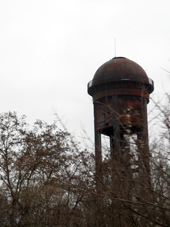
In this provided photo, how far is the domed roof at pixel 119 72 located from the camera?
26.3 m

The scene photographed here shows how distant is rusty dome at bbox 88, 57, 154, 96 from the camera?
1035 inches

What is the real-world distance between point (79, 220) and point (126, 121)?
12.2 metres

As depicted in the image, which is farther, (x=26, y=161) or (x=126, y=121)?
(x=26, y=161)

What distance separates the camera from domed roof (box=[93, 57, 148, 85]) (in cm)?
2633

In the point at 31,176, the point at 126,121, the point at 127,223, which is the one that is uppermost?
the point at 31,176

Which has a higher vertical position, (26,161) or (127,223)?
(26,161)

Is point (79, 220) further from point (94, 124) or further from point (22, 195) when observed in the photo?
point (94, 124)

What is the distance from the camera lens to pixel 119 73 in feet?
86.4

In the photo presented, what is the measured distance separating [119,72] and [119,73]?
8cm

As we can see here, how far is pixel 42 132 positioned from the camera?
2369 centimetres

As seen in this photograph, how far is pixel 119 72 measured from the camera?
86.6 feet

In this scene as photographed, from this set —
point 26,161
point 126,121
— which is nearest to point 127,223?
point 126,121

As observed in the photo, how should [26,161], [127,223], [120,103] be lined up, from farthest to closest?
1. [120,103]
2. [26,161]
3. [127,223]

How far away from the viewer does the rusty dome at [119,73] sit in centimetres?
2628
